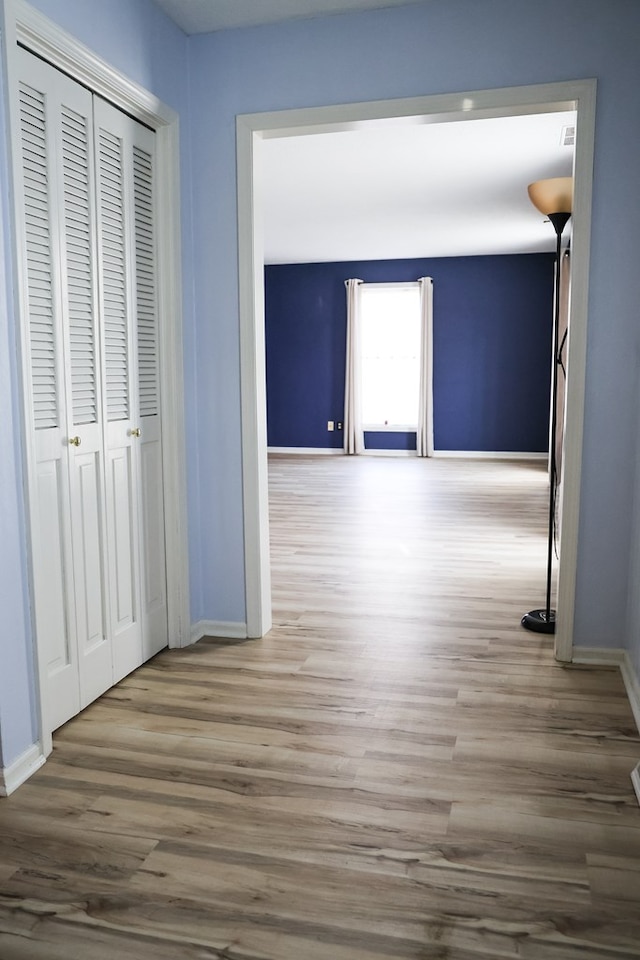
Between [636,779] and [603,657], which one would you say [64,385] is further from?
[603,657]

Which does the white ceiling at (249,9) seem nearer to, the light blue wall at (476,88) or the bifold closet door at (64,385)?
the light blue wall at (476,88)

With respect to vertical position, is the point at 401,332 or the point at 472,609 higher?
the point at 401,332

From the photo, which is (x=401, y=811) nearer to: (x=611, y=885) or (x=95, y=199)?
(x=611, y=885)

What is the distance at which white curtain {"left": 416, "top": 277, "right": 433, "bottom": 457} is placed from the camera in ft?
33.7

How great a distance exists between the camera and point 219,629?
3.60 metres

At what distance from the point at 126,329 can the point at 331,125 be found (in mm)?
1184

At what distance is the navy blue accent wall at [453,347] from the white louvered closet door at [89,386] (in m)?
7.60

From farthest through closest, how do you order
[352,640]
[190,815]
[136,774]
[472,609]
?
1. [472,609]
2. [352,640]
3. [136,774]
4. [190,815]

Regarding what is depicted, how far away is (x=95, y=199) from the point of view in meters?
2.77

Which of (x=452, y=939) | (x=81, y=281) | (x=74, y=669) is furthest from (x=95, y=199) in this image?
(x=452, y=939)

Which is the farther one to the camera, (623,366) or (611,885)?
(623,366)

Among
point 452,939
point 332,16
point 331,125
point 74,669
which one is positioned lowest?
point 452,939

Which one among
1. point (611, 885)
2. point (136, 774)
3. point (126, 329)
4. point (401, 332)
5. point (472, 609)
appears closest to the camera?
point (611, 885)

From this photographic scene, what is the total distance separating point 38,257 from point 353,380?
8.31 meters
